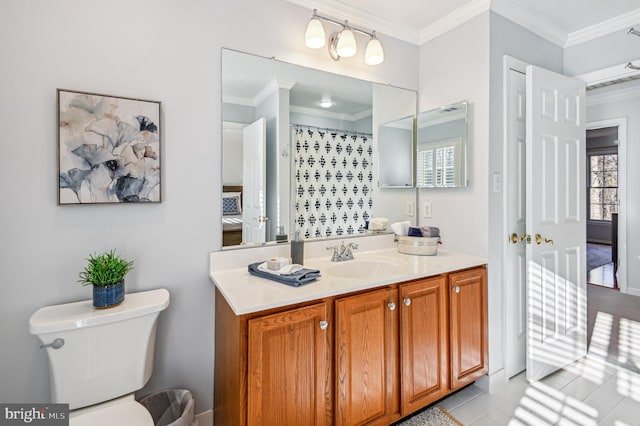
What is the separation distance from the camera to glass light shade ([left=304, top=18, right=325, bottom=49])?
6.17 ft

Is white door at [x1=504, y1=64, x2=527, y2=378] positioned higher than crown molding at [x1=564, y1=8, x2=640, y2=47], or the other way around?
crown molding at [x1=564, y1=8, x2=640, y2=47]

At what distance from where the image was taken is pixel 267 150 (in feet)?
6.48

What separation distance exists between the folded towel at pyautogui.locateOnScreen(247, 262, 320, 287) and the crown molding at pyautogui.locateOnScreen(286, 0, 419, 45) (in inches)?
61.3

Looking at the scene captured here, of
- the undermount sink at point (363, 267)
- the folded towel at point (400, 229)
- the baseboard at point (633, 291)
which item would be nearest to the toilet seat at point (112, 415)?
the undermount sink at point (363, 267)

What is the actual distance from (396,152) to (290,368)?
67.6 inches

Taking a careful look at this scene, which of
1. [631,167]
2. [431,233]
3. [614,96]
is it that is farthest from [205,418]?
[614,96]

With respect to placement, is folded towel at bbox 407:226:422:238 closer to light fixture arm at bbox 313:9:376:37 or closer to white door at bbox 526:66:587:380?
white door at bbox 526:66:587:380

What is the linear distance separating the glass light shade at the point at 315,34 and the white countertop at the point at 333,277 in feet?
4.22

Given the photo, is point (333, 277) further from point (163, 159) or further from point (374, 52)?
point (374, 52)

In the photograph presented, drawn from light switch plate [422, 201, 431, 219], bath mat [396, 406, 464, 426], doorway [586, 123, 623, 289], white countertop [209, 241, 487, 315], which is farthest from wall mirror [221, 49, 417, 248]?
doorway [586, 123, 623, 289]

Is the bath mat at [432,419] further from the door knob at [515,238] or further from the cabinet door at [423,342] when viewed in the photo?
the door knob at [515,238]

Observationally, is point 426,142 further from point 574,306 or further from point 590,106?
point 590,106

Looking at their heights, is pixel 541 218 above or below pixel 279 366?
above

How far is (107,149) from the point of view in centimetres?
150
